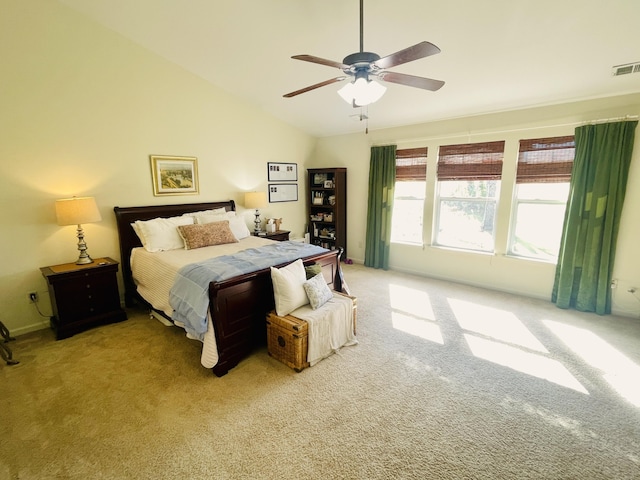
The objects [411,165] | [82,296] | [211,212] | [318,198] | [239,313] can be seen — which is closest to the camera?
[239,313]

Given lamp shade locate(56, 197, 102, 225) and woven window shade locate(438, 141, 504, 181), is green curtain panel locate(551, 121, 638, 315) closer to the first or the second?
woven window shade locate(438, 141, 504, 181)

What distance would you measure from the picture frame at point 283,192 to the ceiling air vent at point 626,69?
4311 millimetres

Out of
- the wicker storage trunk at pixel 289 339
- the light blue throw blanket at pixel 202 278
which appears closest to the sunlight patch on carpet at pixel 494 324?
the wicker storage trunk at pixel 289 339

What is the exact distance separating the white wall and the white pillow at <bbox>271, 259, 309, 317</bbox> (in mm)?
2871

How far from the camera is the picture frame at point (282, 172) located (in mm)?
5117

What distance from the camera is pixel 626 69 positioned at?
8.86ft

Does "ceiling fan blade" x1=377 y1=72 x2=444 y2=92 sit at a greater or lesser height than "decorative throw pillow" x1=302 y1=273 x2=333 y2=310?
greater

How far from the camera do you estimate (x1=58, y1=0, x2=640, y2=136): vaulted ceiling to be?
2295 millimetres

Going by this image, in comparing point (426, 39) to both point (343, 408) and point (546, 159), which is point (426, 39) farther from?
point (343, 408)

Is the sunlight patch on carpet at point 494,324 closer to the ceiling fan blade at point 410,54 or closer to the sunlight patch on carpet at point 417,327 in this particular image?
the sunlight patch on carpet at point 417,327

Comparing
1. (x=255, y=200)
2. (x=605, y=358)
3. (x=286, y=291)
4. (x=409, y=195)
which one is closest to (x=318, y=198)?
(x=255, y=200)

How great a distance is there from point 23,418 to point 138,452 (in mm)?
938

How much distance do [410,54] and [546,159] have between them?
2970mm

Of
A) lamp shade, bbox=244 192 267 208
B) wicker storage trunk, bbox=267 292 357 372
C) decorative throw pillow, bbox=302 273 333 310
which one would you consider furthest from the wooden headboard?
decorative throw pillow, bbox=302 273 333 310
